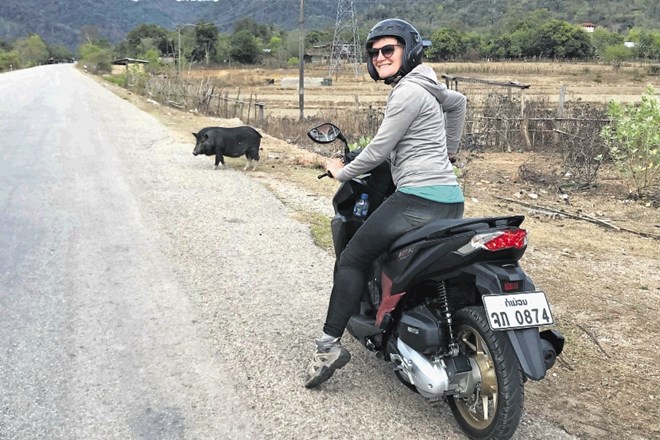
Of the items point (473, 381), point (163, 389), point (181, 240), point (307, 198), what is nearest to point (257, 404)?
point (163, 389)

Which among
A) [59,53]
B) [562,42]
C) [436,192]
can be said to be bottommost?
[59,53]

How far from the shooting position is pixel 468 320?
316cm

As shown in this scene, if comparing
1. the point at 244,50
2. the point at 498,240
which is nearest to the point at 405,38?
the point at 498,240

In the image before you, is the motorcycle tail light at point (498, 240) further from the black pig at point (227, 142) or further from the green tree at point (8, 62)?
the green tree at point (8, 62)

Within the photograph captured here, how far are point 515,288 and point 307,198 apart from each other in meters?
6.09

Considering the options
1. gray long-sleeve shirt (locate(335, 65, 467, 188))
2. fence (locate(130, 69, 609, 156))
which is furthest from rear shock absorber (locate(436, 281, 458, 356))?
fence (locate(130, 69, 609, 156))

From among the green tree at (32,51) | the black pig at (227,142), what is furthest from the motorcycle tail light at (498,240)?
the green tree at (32,51)

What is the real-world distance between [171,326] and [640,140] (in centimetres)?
878

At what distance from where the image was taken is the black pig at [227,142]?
11.5m

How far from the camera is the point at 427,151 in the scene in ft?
11.5

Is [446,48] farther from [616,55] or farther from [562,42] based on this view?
[616,55]

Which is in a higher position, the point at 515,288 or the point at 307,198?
the point at 515,288

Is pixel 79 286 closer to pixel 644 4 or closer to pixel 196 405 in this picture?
pixel 196 405

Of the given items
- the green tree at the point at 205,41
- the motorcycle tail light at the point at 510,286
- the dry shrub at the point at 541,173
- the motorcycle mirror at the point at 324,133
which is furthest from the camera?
the green tree at the point at 205,41
